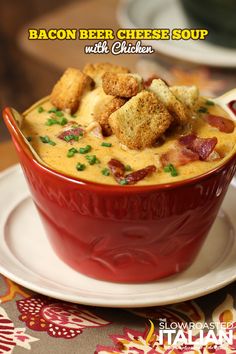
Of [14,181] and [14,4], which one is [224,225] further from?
[14,4]

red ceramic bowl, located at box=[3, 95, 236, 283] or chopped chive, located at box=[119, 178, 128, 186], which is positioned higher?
chopped chive, located at box=[119, 178, 128, 186]

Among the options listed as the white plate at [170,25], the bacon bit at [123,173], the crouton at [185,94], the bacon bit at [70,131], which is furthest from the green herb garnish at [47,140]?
the white plate at [170,25]

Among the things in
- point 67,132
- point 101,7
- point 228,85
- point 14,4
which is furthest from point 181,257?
point 14,4

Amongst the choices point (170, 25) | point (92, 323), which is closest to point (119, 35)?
point (170, 25)

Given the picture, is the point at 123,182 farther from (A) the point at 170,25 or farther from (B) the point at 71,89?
(A) the point at 170,25

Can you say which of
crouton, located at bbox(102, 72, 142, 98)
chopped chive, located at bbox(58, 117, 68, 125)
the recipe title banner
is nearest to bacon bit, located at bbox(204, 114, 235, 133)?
crouton, located at bbox(102, 72, 142, 98)

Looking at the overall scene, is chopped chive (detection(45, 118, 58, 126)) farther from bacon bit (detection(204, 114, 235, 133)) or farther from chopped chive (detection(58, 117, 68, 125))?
bacon bit (detection(204, 114, 235, 133))

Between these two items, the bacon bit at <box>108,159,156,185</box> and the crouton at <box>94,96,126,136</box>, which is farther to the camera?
the crouton at <box>94,96,126,136</box>
